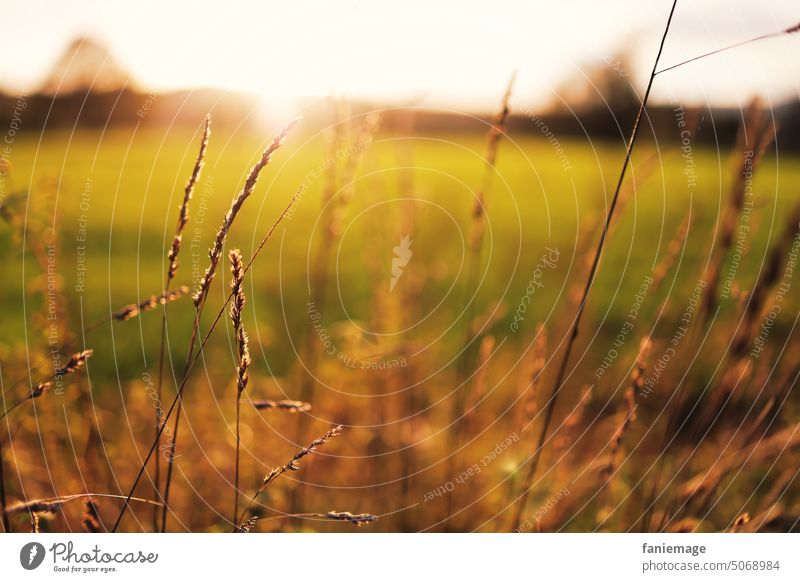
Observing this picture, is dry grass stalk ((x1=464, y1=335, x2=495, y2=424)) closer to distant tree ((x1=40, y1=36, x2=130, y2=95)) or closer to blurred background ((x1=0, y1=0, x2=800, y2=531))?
blurred background ((x1=0, y1=0, x2=800, y2=531))

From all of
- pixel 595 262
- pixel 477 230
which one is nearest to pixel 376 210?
pixel 477 230

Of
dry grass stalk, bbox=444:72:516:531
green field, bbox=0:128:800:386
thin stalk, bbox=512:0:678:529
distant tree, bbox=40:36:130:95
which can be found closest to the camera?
thin stalk, bbox=512:0:678:529

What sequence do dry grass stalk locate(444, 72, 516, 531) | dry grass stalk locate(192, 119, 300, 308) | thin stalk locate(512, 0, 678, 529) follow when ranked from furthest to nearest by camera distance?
dry grass stalk locate(444, 72, 516, 531), thin stalk locate(512, 0, 678, 529), dry grass stalk locate(192, 119, 300, 308)

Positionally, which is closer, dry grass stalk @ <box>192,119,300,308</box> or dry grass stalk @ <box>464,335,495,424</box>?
dry grass stalk @ <box>192,119,300,308</box>

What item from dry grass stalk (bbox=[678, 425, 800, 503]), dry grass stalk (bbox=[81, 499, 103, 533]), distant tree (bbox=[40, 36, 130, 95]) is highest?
distant tree (bbox=[40, 36, 130, 95])

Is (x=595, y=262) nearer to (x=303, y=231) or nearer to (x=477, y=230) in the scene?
(x=477, y=230)

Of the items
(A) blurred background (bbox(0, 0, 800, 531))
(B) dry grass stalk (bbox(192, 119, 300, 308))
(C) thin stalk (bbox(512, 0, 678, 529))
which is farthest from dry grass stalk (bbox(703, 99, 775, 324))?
(B) dry grass stalk (bbox(192, 119, 300, 308))

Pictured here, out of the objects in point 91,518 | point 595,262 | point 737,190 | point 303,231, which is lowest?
point 91,518

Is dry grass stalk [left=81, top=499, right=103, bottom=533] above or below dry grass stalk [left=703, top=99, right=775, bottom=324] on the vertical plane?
below

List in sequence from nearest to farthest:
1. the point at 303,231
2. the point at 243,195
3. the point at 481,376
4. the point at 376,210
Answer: the point at 243,195 < the point at 481,376 < the point at 376,210 < the point at 303,231

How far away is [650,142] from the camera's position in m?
2.04
